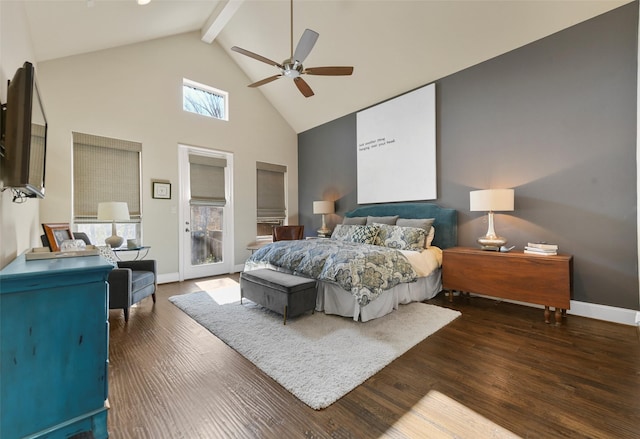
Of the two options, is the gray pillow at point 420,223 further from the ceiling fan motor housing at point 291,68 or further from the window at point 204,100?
the window at point 204,100

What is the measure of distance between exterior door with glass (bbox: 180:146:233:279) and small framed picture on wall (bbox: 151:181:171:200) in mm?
233

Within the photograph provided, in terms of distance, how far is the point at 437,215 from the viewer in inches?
164

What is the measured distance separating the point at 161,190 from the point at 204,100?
1.93 m

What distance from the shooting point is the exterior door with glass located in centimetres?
496

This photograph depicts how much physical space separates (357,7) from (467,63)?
1.68 m

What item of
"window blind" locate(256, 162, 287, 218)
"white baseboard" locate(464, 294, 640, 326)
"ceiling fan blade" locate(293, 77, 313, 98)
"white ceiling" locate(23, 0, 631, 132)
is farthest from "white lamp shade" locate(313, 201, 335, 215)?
"white baseboard" locate(464, 294, 640, 326)

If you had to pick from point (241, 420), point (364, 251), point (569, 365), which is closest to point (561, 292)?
point (569, 365)

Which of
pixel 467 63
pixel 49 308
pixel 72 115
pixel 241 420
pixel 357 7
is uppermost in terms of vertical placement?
pixel 357 7

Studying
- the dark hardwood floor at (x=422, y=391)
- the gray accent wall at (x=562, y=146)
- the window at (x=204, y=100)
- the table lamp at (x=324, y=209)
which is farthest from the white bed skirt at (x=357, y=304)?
the window at (x=204, y=100)

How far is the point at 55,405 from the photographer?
1.32m

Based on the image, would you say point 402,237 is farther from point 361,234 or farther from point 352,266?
point 352,266

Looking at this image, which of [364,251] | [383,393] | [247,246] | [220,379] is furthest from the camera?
[247,246]

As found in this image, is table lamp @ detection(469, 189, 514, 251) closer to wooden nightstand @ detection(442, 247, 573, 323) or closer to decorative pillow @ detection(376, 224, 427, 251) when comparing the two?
wooden nightstand @ detection(442, 247, 573, 323)

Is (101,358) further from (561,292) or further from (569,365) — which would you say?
(561,292)
